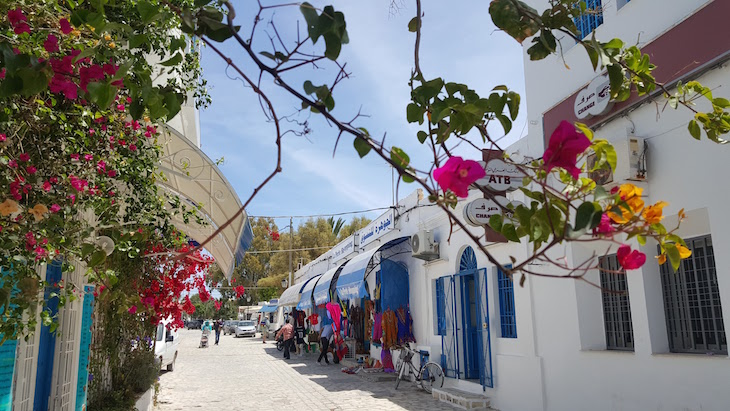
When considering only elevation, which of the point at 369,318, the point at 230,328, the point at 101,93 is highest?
the point at 101,93

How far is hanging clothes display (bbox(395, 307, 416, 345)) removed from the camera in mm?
12953

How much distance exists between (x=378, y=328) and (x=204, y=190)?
23.8ft

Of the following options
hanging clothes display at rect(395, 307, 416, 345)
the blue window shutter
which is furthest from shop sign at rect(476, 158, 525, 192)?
hanging clothes display at rect(395, 307, 416, 345)

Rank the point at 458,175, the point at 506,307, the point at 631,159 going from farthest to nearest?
the point at 506,307 → the point at 631,159 → the point at 458,175

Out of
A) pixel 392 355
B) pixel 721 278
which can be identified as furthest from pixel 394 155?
pixel 392 355

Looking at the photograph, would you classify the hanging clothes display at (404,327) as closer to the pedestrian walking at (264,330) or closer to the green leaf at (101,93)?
the green leaf at (101,93)

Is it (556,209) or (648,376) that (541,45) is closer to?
(556,209)

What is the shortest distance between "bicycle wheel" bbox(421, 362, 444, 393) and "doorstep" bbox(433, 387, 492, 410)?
30.5 inches

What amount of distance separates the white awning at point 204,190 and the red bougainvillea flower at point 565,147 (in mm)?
6044

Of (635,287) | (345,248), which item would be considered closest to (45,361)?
(635,287)

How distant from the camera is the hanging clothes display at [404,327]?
13.0 m

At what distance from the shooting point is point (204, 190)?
8.63 meters

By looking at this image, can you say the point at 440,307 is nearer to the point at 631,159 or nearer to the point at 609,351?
the point at 609,351

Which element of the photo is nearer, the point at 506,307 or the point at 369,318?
the point at 506,307
